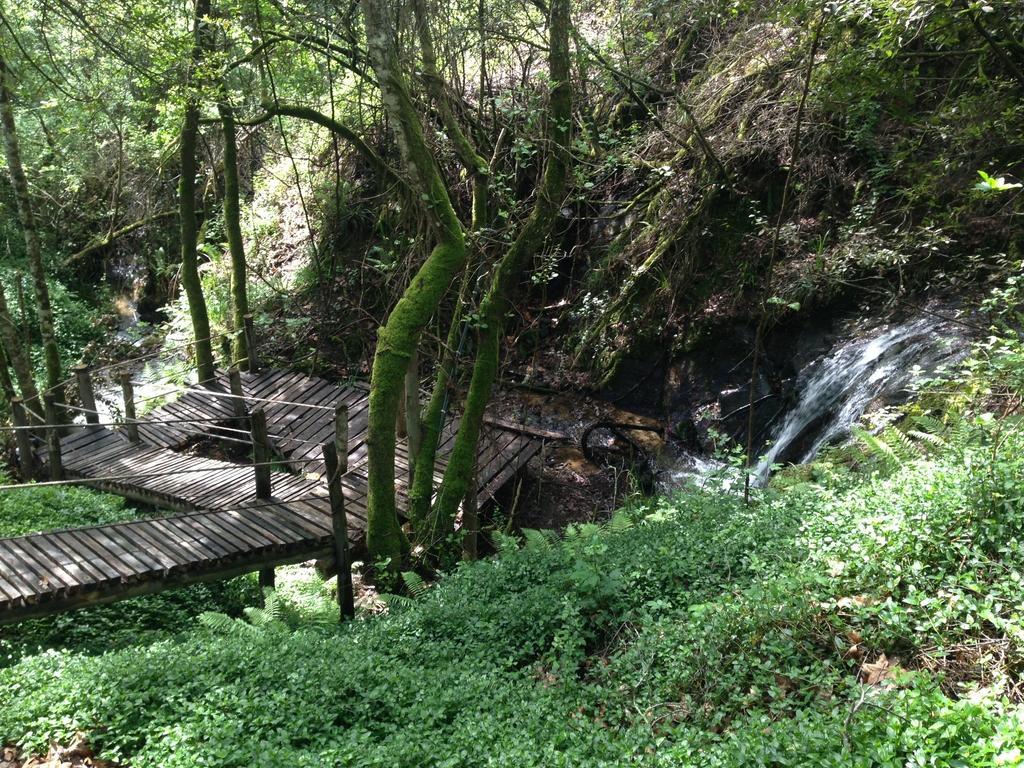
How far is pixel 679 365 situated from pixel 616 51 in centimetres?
508

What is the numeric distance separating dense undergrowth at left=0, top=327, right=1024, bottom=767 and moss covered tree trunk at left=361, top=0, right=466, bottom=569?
214cm

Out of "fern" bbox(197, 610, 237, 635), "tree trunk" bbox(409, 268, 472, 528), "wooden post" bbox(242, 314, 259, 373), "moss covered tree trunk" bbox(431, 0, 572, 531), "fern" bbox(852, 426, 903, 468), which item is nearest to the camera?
"fern" bbox(852, 426, 903, 468)

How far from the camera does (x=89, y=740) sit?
12.6 feet

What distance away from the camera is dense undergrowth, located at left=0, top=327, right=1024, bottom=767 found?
9.93 ft

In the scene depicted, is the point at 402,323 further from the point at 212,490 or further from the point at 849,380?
the point at 849,380

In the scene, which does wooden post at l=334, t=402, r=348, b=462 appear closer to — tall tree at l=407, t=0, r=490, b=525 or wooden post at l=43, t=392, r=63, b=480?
tall tree at l=407, t=0, r=490, b=525

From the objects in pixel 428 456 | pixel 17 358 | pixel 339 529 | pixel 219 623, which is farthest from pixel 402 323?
pixel 17 358

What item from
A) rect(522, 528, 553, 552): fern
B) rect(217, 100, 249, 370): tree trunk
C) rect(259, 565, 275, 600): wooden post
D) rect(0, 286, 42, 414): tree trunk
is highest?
rect(217, 100, 249, 370): tree trunk

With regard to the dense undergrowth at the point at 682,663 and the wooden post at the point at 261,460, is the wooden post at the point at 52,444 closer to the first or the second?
the wooden post at the point at 261,460

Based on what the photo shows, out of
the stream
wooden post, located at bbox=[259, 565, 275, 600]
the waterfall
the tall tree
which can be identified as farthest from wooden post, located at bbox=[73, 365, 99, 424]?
the waterfall

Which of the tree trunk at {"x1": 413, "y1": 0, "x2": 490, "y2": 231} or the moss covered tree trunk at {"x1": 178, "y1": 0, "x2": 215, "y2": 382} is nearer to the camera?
the tree trunk at {"x1": 413, "y1": 0, "x2": 490, "y2": 231}

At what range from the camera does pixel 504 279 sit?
25.9 ft

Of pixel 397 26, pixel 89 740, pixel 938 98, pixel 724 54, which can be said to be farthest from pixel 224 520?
pixel 724 54

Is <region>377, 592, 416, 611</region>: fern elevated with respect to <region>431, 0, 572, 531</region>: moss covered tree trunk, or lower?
lower
